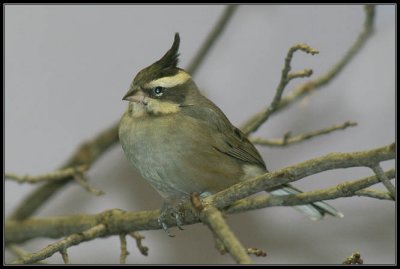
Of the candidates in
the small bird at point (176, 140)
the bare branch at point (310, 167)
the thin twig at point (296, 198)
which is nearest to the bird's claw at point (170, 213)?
the small bird at point (176, 140)

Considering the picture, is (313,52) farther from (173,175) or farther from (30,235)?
(30,235)

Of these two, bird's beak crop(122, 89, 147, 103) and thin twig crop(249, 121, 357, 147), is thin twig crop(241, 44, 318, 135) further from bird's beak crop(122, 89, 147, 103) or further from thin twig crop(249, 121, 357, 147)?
bird's beak crop(122, 89, 147, 103)

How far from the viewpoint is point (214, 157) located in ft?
13.3

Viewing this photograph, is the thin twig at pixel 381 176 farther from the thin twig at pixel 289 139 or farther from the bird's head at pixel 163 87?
the thin twig at pixel 289 139

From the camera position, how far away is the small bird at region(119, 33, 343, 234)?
377cm

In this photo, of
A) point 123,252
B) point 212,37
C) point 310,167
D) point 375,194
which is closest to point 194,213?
point 123,252

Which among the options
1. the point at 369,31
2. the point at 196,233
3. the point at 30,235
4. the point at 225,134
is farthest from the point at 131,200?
the point at 369,31

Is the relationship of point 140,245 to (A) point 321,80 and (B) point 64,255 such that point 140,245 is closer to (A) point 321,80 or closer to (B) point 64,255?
(B) point 64,255

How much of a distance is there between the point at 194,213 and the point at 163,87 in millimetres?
775

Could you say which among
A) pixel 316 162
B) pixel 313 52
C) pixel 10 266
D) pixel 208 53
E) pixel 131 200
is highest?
pixel 208 53

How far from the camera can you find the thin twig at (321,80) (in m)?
4.23

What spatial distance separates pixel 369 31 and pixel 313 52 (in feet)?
4.88

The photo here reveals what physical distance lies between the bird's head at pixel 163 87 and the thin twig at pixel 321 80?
1.86 ft

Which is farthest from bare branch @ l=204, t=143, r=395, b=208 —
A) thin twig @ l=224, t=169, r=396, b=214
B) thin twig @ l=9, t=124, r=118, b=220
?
thin twig @ l=9, t=124, r=118, b=220
